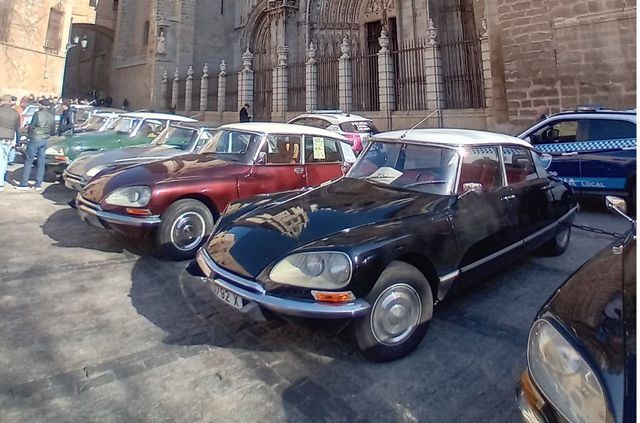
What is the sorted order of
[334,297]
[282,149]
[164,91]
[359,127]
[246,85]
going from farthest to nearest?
[164,91] → [246,85] → [359,127] → [282,149] → [334,297]

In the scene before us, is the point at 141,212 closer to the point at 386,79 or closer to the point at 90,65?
the point at 386,79

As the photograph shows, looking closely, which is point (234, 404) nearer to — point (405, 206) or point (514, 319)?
point (405, 206)

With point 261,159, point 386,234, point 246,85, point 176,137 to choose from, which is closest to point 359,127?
point 176,137

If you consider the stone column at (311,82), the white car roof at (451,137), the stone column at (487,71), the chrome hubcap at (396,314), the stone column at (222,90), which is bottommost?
the chrome hubcap at (396,314)

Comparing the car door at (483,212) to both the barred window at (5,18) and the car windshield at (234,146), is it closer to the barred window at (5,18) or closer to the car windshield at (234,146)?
the car windshield at (234,146)

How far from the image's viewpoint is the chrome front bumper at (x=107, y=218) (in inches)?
173

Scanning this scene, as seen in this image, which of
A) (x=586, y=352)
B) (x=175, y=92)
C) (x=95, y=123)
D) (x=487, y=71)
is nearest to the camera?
(x=586, y=352)

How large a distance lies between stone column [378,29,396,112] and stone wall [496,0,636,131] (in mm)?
3749

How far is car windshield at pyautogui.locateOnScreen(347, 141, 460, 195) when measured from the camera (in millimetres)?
3520

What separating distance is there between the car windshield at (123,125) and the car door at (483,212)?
858cm

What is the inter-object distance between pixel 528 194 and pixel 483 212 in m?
0.95

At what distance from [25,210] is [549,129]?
31.1 ft

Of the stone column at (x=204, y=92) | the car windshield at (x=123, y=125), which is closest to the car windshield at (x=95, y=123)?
the car windshield at (x=123, y=125)

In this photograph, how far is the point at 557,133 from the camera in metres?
7.47
